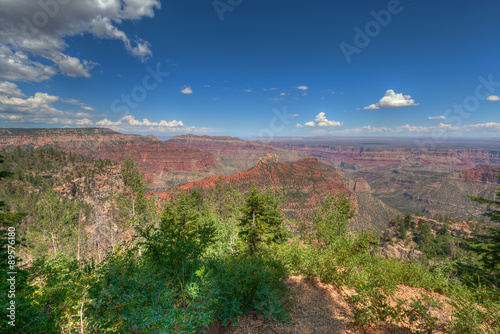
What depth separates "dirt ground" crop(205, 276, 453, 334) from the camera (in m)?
7.02

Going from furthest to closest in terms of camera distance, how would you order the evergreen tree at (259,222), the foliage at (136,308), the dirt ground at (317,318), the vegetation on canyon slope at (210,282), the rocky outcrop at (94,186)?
the rocky outcrop at (94,186)
the evergreen tree at (259,222)
the dirt ground at (317,318)
the vegetation on canyon slope at (210,282)
the foliage at (136,308)

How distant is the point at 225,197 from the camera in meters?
41.4

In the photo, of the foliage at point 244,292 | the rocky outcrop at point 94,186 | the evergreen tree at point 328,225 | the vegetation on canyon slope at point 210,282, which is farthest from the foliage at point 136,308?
the rocky outcrop at point 94,186

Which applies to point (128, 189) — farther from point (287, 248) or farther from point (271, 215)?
point (287, 248)

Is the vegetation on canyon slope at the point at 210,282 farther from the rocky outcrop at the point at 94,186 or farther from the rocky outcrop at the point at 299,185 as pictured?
the rocky outcrop at the point at 299,185

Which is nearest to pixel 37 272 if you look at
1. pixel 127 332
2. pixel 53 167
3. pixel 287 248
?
pixel 127 332

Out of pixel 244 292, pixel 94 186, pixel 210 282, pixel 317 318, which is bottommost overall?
pixel 94 186

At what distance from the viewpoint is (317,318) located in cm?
820

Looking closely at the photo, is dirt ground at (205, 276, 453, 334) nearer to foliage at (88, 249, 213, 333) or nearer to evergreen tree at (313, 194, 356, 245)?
evergreen tree at (313, 194, 356, 245)

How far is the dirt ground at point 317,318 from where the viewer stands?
23.0ft

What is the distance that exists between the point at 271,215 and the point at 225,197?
23713 mm

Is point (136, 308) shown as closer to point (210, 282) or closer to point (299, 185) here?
point (210, 282)

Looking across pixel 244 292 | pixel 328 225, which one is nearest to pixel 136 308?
pixel 244 292

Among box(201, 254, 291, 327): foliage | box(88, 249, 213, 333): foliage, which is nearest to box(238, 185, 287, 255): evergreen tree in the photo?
box(201, 254, 291, 327): foliage
